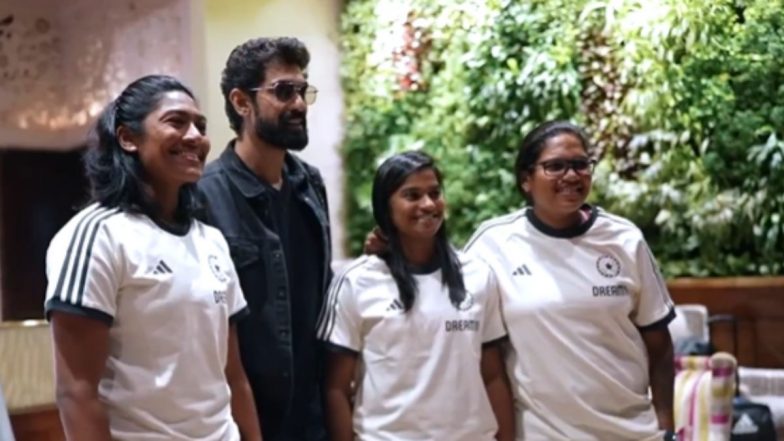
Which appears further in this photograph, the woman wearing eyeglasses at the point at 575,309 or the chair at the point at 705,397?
the chair at the point at 705,397

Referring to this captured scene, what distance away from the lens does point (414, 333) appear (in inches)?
91.7

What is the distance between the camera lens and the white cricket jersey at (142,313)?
6.05 feet

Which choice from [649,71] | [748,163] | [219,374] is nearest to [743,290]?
[748,163]

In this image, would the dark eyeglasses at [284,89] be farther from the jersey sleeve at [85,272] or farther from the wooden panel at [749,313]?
the wooden panel at [749,313]

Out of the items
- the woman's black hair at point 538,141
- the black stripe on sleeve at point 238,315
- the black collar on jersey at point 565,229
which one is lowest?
the black stripe on sleeve at point 238,315

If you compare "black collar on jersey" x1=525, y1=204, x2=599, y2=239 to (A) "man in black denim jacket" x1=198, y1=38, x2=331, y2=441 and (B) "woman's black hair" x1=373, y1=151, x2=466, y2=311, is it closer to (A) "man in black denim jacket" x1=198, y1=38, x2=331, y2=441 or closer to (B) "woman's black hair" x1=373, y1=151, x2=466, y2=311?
(B) "woman's black hair" x1=373, y1=151, x2=466, y2=311

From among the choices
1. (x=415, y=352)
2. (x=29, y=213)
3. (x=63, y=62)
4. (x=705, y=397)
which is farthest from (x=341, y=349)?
(x=63, y=62)

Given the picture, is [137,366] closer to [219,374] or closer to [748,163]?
[219,374]

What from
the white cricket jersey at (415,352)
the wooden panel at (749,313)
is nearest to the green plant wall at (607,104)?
the wooden panel at (749,313)

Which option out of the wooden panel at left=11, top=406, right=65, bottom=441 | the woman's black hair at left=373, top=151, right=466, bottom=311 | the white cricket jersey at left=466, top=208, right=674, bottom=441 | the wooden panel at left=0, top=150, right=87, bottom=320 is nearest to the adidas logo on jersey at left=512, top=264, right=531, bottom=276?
the white cricket jersey at left=466, top=208, right=674, bottom=441

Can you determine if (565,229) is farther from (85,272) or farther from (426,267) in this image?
(85,272)

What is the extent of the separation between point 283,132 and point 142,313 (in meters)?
0.67

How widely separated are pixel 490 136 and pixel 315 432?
3.02 meters

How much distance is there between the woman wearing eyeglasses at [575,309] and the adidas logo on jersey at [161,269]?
850 millimetres
